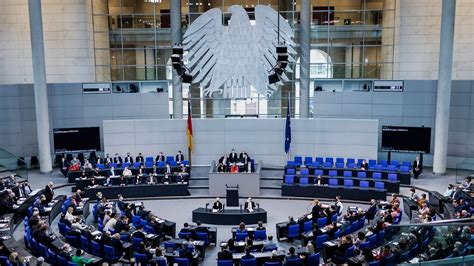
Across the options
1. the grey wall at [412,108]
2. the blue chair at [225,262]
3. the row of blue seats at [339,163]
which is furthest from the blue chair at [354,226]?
the grey wall at [412,108]

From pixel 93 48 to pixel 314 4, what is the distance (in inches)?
499

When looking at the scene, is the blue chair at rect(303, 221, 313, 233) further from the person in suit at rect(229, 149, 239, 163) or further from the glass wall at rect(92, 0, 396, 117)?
the glass wall at rect(92, 0, 396, 117)

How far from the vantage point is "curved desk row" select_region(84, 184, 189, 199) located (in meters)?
20.4

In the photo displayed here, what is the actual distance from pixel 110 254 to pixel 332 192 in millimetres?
10090

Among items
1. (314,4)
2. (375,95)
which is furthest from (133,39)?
(375,95)

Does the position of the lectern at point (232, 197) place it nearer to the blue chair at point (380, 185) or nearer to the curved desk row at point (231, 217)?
the curved desk row at point (231, 217)

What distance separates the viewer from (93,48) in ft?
87.8

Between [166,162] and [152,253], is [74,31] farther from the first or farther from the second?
[152,253]

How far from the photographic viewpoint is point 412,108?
82.0ft

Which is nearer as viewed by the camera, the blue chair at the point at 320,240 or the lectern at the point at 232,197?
the blue chair at the point at 320,240

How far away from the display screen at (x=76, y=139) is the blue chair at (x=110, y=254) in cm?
1251

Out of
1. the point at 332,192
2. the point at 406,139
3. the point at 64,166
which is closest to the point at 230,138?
the point at 332,192

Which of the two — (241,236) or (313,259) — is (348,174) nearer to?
(241,236)

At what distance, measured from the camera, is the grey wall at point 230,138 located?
78.8ft
